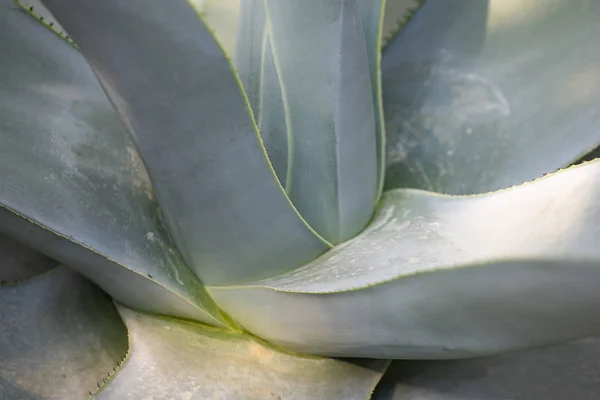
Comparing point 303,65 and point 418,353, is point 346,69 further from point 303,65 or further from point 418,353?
point 418,353

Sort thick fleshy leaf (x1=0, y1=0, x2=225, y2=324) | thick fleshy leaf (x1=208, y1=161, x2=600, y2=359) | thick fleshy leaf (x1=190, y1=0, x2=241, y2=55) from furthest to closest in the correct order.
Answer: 1. thick fleshy leaf (x1=190, y1=0, x2=241, y2=55)
2. thick fleshy leaf (x1=0, y1=0, x2=225, y2=324)
3. thick fleshy leaf (x1=208, y1=161, x2=600, y2=359)

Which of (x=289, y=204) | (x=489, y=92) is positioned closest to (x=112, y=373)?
(x=289, y=204)

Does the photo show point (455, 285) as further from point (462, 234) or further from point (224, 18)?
point (224, 18)

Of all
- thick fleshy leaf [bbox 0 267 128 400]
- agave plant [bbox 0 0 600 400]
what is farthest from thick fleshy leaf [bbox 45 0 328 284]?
thick fleshy leaf [bbox 0 267 128 400]

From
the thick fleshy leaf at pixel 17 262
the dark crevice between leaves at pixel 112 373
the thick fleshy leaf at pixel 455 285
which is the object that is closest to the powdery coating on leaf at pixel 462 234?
the thick fleshy leaf at pixel 455 285

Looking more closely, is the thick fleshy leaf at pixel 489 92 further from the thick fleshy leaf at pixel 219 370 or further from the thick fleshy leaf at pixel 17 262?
the thick fleshy leaf at pixel 17 262

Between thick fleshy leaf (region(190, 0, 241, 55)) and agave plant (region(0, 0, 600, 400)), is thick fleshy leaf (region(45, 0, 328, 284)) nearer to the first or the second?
agave plant (region(0, 0, 600, 400))

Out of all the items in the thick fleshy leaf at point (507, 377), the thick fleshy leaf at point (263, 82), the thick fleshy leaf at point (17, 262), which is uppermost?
the thick fleshy leaf at point (263, 82)

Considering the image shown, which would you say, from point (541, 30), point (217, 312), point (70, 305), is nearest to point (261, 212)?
point (217, 312)
